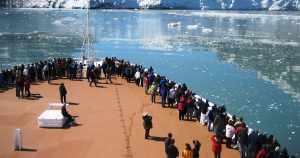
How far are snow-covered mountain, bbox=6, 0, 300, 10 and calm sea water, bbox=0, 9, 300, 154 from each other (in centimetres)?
6980

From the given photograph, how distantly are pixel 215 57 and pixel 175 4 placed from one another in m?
109

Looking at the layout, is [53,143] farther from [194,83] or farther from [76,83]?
[194,83]

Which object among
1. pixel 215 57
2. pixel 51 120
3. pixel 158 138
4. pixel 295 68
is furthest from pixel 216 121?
pixel 215 57

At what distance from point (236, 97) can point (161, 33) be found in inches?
1721

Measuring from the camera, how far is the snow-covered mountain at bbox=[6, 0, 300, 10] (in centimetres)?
14688

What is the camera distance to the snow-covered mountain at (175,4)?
146875mm

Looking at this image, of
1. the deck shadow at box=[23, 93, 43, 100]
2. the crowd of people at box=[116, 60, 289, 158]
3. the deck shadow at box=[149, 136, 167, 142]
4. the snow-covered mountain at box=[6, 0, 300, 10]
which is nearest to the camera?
the crowd of people at box=[116, 60, 289, 158]

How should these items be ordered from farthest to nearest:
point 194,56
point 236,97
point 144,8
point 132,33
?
point 144,8, point 132,33, point 194,56, point 236,97

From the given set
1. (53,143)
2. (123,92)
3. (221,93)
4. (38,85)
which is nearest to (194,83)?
(221,93)

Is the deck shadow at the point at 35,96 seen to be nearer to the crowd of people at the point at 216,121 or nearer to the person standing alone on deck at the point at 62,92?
the person standing alone on deck at the point at 62,92

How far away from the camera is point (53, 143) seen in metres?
14.6

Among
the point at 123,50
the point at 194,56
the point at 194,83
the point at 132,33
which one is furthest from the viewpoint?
the point at 132,33

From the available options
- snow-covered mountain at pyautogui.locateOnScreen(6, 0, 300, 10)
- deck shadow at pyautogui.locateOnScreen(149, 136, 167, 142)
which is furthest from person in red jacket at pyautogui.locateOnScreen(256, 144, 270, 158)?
snow-covered mountain at pyautogui.locateOnScreen(6, 0, 300, 10)

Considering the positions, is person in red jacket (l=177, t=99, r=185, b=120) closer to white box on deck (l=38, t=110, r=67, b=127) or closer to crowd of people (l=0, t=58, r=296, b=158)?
crowd of people (l=0, t=58, r=296, b=158)
